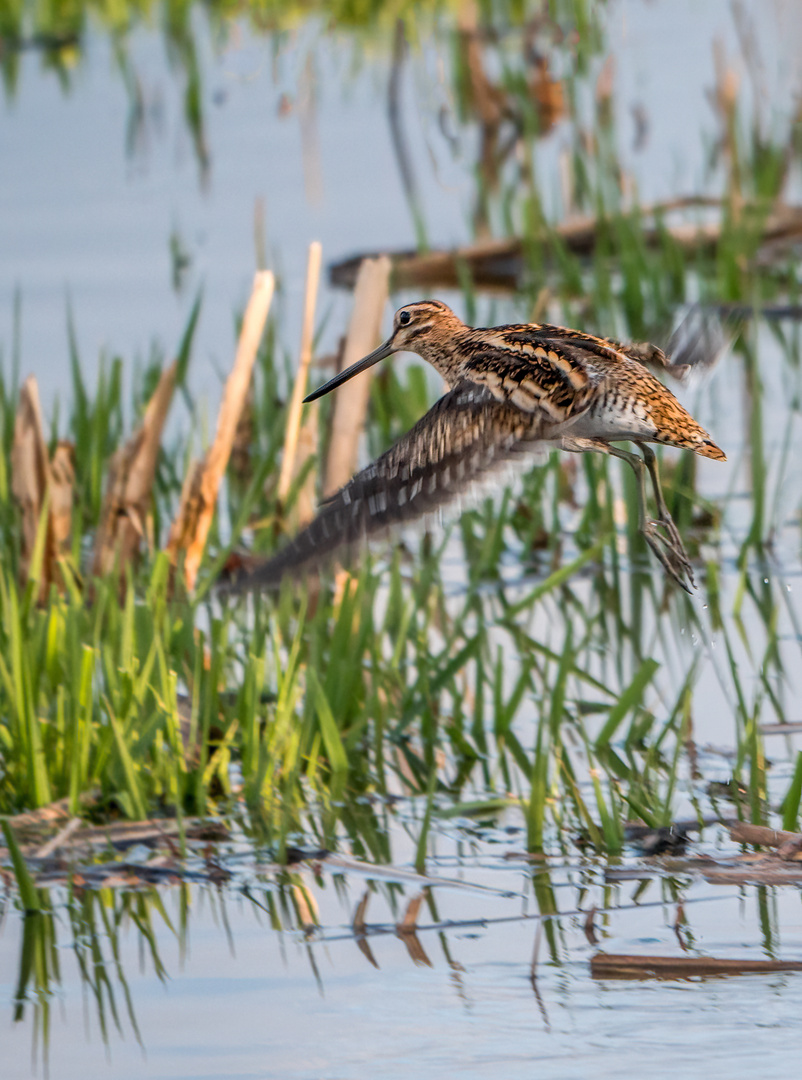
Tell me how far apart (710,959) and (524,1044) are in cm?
43

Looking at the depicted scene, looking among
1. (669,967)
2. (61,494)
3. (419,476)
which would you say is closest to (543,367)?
(419,476)

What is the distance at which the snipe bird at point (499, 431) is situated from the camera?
3.58 metres

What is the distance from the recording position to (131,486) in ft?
19.1

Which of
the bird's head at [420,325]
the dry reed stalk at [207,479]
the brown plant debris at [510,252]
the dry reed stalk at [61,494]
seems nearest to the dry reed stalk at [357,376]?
the dry reed stalk at [207,479]

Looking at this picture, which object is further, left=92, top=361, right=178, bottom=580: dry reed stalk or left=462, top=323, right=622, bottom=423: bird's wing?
left=92, top=361, right=178, bottom=580: dry reed stalk

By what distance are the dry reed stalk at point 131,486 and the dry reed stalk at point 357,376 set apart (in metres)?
0.51

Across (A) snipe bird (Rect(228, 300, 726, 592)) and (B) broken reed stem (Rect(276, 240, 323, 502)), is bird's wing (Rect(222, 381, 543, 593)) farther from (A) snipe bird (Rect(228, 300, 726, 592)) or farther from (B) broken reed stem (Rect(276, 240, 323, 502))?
(B) broken reed stem (Rect(276, 240, 323, 502))

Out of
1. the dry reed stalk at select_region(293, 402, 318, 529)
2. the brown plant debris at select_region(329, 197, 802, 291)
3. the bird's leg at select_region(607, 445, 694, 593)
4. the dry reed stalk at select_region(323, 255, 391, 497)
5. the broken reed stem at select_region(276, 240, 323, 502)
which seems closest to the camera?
the bird's leg at select_region(607, 445, 694, 593)

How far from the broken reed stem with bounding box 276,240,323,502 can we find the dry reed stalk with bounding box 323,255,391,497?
0.37 ft

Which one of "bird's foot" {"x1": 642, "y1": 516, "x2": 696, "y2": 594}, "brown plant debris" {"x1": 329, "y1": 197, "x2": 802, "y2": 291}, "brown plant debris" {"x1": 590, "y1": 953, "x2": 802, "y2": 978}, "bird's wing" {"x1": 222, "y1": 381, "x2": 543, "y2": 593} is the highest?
"brown plant debris" {"x1": 329, "y1": 197, "x2": 802, "y2": 291}

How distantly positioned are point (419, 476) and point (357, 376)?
2.25 meters

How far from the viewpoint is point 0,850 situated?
4223 mm

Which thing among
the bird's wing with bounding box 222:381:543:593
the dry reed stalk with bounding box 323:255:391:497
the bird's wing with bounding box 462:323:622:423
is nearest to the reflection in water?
the bird's wing with bounding box 222:381:543:593

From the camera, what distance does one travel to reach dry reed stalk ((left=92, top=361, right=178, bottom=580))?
580 cm
